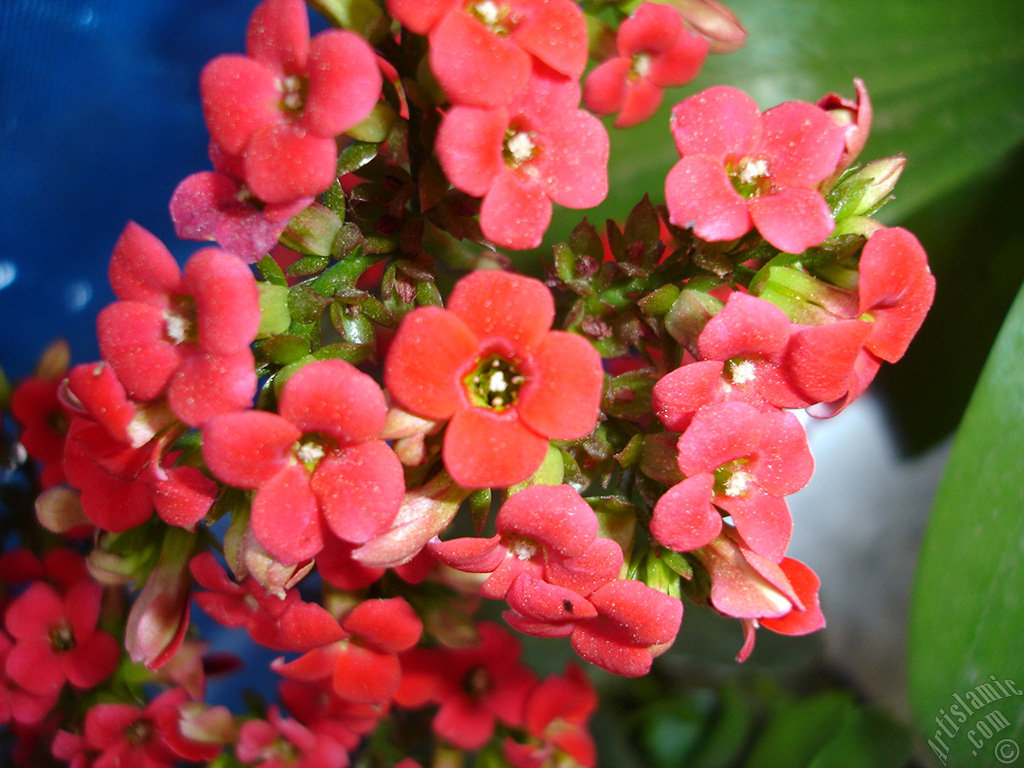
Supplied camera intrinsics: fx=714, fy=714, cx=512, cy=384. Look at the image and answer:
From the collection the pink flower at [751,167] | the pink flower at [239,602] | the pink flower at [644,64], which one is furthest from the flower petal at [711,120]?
the pink flower at [239,602]

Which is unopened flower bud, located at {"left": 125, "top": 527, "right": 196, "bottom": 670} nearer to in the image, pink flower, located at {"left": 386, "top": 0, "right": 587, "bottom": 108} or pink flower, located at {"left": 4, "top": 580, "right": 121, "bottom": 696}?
pink flower, located at {"left": 4, "top": 580, "right": 121, "bottom": 696}

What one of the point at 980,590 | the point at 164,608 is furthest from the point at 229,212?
the point at 980,590

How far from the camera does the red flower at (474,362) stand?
0.94 feet

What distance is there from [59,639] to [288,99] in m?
0.44

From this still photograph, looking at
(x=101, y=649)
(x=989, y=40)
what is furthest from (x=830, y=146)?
(x=101, y=649)

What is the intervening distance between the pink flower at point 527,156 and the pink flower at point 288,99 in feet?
0.15

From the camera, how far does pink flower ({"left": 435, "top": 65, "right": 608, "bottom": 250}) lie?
1.01 feet

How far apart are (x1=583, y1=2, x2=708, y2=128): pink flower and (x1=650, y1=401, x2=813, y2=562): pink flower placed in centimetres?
23

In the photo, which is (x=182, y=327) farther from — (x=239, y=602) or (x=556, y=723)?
(x=556, y=723)

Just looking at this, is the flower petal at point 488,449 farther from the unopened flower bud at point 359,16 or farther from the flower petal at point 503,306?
the unopened flower bud at point 359,16

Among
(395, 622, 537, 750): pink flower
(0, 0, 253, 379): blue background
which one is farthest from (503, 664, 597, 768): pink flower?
(0, 0, 253, 379): blue background

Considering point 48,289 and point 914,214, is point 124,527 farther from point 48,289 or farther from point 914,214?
point 914,214

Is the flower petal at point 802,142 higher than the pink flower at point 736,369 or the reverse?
higher

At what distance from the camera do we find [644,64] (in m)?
0.47
